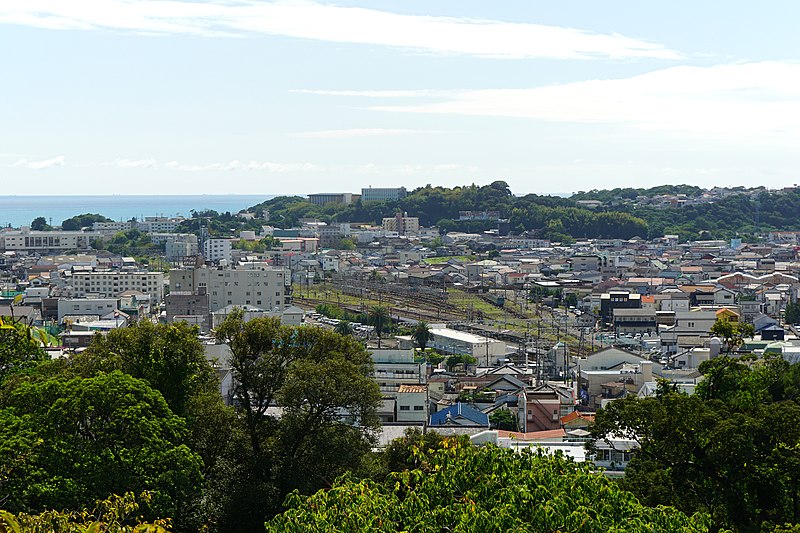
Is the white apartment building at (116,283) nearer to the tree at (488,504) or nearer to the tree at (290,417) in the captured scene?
the tree at (290,417)

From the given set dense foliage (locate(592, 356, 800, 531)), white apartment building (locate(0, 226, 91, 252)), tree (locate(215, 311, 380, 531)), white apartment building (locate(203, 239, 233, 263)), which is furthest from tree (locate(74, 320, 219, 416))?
white apartment building (locate(0, 226, 91, 252))

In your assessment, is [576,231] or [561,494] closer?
[561,494]

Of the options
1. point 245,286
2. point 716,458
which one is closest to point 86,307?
point 245,286

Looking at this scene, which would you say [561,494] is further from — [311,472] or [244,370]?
[244,370]

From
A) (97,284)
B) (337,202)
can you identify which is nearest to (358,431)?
(97,284)

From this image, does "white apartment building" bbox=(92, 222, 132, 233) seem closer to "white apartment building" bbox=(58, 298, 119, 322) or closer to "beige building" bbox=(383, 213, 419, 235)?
"beige building" bbox=(383, 213, 419, 235)
